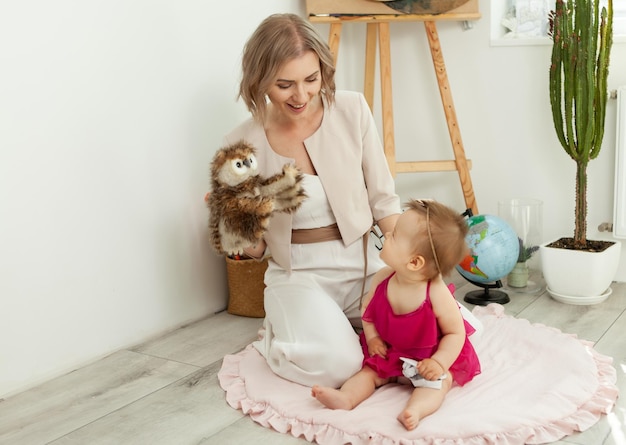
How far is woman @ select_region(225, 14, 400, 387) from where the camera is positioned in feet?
6.44

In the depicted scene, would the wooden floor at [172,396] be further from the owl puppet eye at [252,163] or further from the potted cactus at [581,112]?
the owl puppet eye at [252,163]

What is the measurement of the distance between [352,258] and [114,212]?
0.78m

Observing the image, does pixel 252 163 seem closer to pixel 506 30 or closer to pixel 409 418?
pixel 409 418

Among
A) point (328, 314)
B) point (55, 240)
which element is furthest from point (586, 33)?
point (55, 240)

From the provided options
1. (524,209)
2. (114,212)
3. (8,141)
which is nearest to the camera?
(8,141)

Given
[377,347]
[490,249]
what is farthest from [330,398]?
[490,249]

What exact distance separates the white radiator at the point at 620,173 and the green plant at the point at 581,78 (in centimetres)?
13

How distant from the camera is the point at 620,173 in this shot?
2.70 m

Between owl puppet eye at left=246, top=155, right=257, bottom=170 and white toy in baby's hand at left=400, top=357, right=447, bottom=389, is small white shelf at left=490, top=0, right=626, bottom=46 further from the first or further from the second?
white toy in baby's hand at left=400, top=357, right=447, bottom=389

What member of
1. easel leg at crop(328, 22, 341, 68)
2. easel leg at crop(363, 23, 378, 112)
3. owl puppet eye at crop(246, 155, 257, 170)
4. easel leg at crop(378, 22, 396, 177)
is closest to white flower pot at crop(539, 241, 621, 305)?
easel leg at crop(378, 22, 396, 177)

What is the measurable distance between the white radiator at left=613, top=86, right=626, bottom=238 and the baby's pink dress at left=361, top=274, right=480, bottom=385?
1097 mm

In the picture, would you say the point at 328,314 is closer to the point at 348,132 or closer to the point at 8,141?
the point at 348,132

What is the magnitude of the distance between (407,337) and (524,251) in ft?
3.57

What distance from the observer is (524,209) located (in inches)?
109
